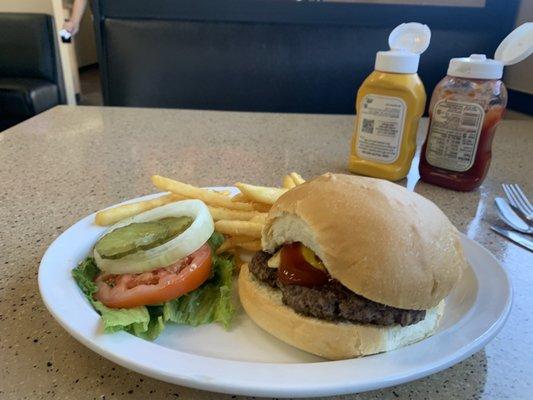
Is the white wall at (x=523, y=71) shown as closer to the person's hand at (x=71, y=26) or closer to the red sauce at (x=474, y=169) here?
the red sauce at (x=474, y=169)

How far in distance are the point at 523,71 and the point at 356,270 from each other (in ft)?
9.24

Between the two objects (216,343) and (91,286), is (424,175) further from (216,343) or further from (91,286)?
(91,286)

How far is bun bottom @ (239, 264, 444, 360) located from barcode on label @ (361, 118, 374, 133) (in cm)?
86

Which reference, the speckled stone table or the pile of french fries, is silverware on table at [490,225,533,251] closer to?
the speckled stone table

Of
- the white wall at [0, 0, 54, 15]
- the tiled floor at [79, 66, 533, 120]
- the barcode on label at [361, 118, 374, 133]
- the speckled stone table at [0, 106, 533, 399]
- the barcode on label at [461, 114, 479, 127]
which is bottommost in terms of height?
the tiled floor at [79, 66, 533, 120]

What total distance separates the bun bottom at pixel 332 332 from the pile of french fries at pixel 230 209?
0.71 feet

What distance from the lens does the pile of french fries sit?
1050mm

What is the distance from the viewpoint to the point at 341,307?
78 cm

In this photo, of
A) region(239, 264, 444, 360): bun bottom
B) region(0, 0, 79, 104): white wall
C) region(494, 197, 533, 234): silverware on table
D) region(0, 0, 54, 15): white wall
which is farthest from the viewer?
region(0, 0, 54, 15): white wall

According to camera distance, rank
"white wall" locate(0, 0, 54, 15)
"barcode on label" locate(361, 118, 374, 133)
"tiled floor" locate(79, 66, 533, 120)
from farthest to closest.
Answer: "tiled floor" locate(79, 66, 533, 120) → "white wall" locate(0, 0, 54, 15) → "barcode on label" locate(361, 118, 374, 133)

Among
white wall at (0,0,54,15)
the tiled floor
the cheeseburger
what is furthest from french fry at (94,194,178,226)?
white wall at (0,0,54,15)

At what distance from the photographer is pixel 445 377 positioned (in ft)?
2.45

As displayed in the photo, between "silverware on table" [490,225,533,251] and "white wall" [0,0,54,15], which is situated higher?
"white wall" [0,0,54,15]

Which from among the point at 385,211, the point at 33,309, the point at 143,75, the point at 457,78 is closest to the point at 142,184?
the point at 33,309
